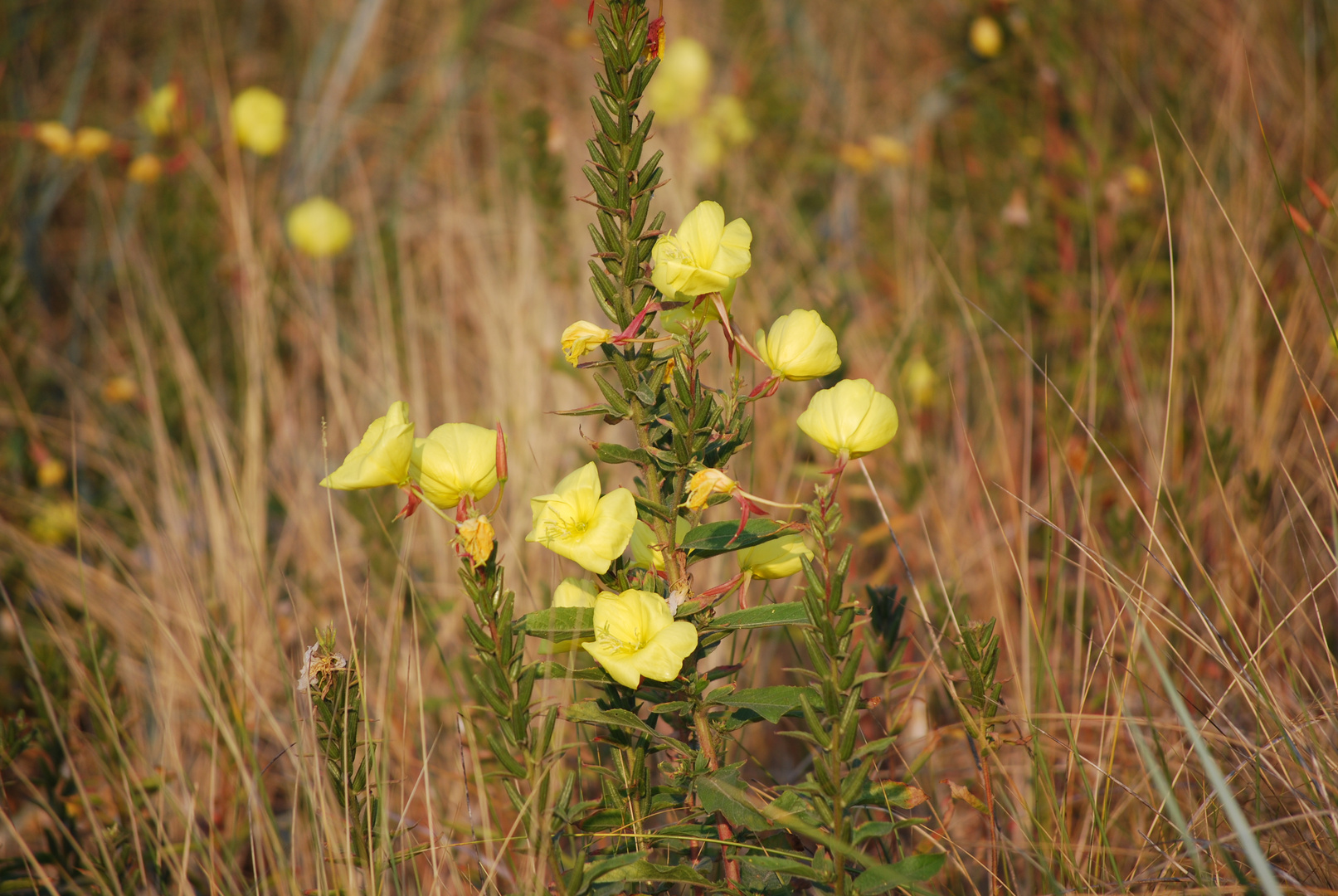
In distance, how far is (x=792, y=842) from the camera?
3.87 ft

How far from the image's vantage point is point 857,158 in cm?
296

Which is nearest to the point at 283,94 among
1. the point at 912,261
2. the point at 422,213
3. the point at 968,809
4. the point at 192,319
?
the point at 422,213

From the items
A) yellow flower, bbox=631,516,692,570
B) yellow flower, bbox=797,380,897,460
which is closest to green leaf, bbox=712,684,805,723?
yellow flower, bbox=631,516,692,570

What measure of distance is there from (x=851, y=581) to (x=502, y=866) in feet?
3.27

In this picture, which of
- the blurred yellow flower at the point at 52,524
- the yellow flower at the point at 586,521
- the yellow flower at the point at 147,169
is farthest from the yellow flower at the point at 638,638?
the yellow flower at the point at 147,169

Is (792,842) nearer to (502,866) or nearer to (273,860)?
(502,866)

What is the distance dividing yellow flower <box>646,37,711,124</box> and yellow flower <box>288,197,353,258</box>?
121 centimetres

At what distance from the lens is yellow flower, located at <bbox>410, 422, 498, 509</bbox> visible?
1053 millimetres

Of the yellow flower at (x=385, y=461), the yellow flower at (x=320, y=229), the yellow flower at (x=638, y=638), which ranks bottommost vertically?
the yellow flower at (x=638, y=638)

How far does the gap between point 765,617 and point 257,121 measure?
305cm

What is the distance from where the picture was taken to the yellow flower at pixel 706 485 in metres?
0.98

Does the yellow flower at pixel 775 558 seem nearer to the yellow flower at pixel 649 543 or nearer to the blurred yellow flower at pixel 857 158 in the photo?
the yellow flower at pixel 649 543

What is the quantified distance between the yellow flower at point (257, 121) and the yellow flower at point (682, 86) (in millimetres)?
1377

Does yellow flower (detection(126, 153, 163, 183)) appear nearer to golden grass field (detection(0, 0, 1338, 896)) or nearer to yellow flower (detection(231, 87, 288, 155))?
golden grass field (detection(0, 0, 1338, 896))
